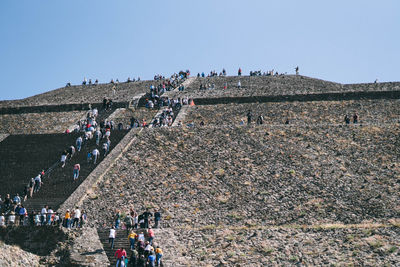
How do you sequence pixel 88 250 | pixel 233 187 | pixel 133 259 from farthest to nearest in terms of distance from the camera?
pixel 233 187 → pixel 88 250 → pixel 133 259

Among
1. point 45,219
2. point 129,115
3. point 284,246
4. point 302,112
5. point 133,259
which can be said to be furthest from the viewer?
point 129,115

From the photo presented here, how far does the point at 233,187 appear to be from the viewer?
2631 cm

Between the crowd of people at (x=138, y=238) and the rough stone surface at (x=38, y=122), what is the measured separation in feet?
68.0

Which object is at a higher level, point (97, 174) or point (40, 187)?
point (97, 174)

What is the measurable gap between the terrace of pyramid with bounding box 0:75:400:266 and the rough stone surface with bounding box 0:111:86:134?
2.80 ft

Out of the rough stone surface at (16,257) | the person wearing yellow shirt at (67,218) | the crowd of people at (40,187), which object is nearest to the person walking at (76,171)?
the crowd of people at (40,187)

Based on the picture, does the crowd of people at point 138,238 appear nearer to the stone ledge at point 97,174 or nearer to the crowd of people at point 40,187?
the stone ledge at point 97,174

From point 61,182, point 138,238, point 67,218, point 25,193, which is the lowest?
point 138,238

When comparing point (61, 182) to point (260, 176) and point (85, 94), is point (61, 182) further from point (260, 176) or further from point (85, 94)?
point (85, 94)

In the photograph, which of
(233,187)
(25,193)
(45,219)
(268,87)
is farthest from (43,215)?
(268,87)

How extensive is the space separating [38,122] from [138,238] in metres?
26.9

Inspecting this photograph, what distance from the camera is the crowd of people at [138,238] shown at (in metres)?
18.8

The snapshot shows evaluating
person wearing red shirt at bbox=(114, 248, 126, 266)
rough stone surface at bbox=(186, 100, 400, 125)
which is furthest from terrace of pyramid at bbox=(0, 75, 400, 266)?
person wearing red shirt at bbox=(114, 248, 126, 266)

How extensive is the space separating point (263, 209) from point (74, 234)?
8566 mm
